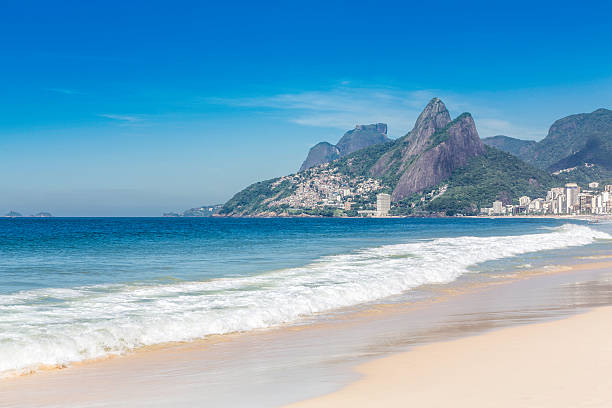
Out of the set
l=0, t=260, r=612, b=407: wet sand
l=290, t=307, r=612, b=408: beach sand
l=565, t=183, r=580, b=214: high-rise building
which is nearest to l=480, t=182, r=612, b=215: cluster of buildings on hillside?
l=565, t=183, r=580, b=214: high-rise building

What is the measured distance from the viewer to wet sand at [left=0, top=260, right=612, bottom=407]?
5.52 meters

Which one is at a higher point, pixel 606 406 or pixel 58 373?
pixel 606 406

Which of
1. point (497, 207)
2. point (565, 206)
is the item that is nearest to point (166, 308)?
point (497, 207)

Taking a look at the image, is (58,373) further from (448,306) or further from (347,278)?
(347,278)

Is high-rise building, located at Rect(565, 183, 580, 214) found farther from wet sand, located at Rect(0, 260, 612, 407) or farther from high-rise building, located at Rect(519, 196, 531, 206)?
wet sand, located at Rect(0, 260, 612, 407)

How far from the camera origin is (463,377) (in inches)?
225

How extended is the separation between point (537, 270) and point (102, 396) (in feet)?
60.1

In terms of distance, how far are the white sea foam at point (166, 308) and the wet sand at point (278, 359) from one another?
60cm

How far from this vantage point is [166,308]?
1082 cm

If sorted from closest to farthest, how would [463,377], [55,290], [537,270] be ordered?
[463,377]
[55,290]
[537,270]

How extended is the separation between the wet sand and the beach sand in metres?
0.31

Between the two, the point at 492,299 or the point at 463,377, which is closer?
the point at 463,377

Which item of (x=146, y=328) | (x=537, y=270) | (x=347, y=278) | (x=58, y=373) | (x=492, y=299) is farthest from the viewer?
(x=537, y=270)

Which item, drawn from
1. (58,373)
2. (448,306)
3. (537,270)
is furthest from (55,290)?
(537,270)
